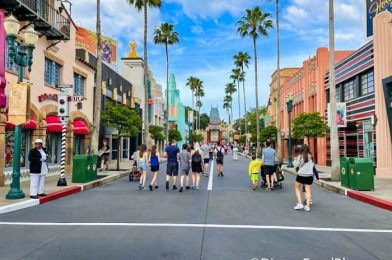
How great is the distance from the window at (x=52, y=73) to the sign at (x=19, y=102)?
737cm

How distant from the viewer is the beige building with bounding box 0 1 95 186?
14.8 metres

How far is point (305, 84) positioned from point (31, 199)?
28.5m

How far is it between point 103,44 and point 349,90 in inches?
1202

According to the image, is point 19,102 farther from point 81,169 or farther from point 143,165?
point 143,165

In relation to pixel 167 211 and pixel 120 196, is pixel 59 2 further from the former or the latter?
pixel 167 211

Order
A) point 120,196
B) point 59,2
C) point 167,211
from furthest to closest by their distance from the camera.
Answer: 1. point 59,2
2. point 120,196
3. point 167,211

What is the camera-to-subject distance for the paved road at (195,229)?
17.6 feet

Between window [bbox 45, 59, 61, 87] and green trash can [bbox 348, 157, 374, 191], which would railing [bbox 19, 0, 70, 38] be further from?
green trash can [bbox 348, 157, 374, 191]

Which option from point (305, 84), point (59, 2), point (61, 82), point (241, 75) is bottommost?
point (61, 82)

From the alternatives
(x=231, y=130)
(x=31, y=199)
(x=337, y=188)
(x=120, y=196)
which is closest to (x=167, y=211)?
(x=120, y=196)

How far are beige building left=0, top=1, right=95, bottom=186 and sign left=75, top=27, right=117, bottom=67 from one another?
18990 millimetres

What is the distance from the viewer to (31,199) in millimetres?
10109

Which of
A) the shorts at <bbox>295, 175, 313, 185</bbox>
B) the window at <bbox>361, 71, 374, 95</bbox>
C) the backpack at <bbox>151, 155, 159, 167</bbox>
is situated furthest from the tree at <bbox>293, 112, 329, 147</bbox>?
the shorts at <bbox>295, 175, 313, 185</bbox>

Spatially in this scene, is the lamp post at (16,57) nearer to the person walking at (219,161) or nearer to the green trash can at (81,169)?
the green trash can at (81,169)
